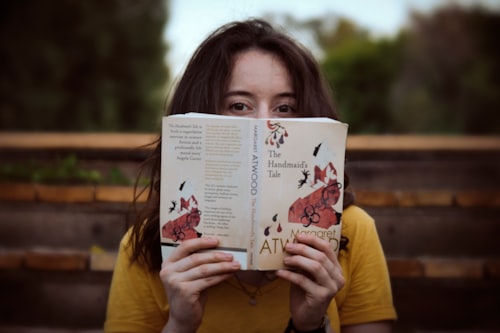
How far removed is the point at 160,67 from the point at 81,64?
1.19 metres

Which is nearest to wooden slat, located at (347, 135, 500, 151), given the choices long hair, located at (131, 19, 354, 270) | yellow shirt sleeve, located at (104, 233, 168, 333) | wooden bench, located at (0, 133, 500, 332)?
wooden bench, located at (0, 133, 500, 332)

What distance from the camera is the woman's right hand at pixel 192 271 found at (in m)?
1.04

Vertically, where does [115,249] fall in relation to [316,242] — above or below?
below

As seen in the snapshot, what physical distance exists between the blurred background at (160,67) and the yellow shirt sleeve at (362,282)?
376cm

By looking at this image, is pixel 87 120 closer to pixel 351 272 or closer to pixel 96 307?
pixel 96 307

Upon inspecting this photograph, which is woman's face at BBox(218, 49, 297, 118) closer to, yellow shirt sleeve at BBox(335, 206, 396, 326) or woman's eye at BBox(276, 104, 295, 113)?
woman's eye at BBox(276, 104, 295, 113)

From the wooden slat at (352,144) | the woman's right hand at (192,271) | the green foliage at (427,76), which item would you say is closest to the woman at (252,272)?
the woman's right hand at (192,271)

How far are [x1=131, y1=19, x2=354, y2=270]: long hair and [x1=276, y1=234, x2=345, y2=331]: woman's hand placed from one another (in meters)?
0.32

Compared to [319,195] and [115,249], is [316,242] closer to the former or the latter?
[319,195]

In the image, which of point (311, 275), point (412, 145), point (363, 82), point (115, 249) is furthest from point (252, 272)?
point (363, 82)

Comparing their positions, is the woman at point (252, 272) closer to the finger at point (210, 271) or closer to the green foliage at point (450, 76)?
the finger at point (210, 271)

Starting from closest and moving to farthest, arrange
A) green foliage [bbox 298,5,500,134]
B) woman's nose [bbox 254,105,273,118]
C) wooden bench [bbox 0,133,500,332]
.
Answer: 1. woman's nose [bbox 254,105,273,118]
2. wooden bench [bbox 0,133,500,332]
3. green foliage [bbox 298,5,500,134]

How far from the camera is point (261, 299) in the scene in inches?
49.8

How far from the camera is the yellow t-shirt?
4.14 ft
